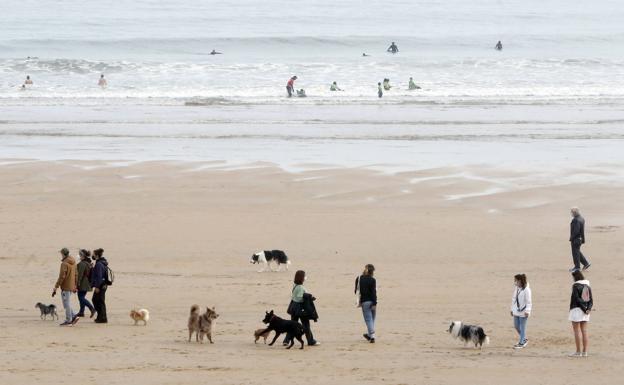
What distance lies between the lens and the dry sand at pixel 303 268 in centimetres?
1115

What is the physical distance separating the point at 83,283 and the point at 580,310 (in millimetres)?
6168

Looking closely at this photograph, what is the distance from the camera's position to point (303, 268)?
637 inches

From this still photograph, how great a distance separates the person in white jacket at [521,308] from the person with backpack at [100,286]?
16.7 ft

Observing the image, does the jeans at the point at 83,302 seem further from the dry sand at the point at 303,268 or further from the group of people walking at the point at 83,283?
the dry sand at the point at 303,268

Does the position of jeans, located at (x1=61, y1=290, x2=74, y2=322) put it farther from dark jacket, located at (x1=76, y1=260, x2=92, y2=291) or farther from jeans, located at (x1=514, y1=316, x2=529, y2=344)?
jeans, located at (x1=514, y1=316, x2=529, y2=344)

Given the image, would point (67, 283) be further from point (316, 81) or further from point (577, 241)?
point (316, 81)

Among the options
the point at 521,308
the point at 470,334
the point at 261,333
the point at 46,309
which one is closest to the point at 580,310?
the point at 521,308

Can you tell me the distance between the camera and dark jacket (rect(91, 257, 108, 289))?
1331 centimetres

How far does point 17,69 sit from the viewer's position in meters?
54.1

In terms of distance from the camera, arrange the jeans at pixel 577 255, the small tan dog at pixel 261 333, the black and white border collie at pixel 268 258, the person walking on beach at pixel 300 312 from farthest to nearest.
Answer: the jeans at pixel 577 255
the black and white border collie at pixel 268 258
the person walking on beach at pixel 300 312
the small tan dog at pixel 261 333

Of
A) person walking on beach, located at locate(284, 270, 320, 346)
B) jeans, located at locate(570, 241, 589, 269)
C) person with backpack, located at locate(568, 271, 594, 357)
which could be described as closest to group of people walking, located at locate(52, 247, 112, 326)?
person walking on beach, located at locate(284, 270, 320, 346)

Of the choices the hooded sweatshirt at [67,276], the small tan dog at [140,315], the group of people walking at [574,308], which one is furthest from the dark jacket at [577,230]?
the hooded sweatshirt at [67,276]

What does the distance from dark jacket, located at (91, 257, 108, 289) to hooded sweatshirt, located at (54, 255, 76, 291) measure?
9.8 inches

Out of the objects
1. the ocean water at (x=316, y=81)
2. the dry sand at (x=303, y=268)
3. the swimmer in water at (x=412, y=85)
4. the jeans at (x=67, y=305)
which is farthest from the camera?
the swimmer in water at (x=412, y=85)
